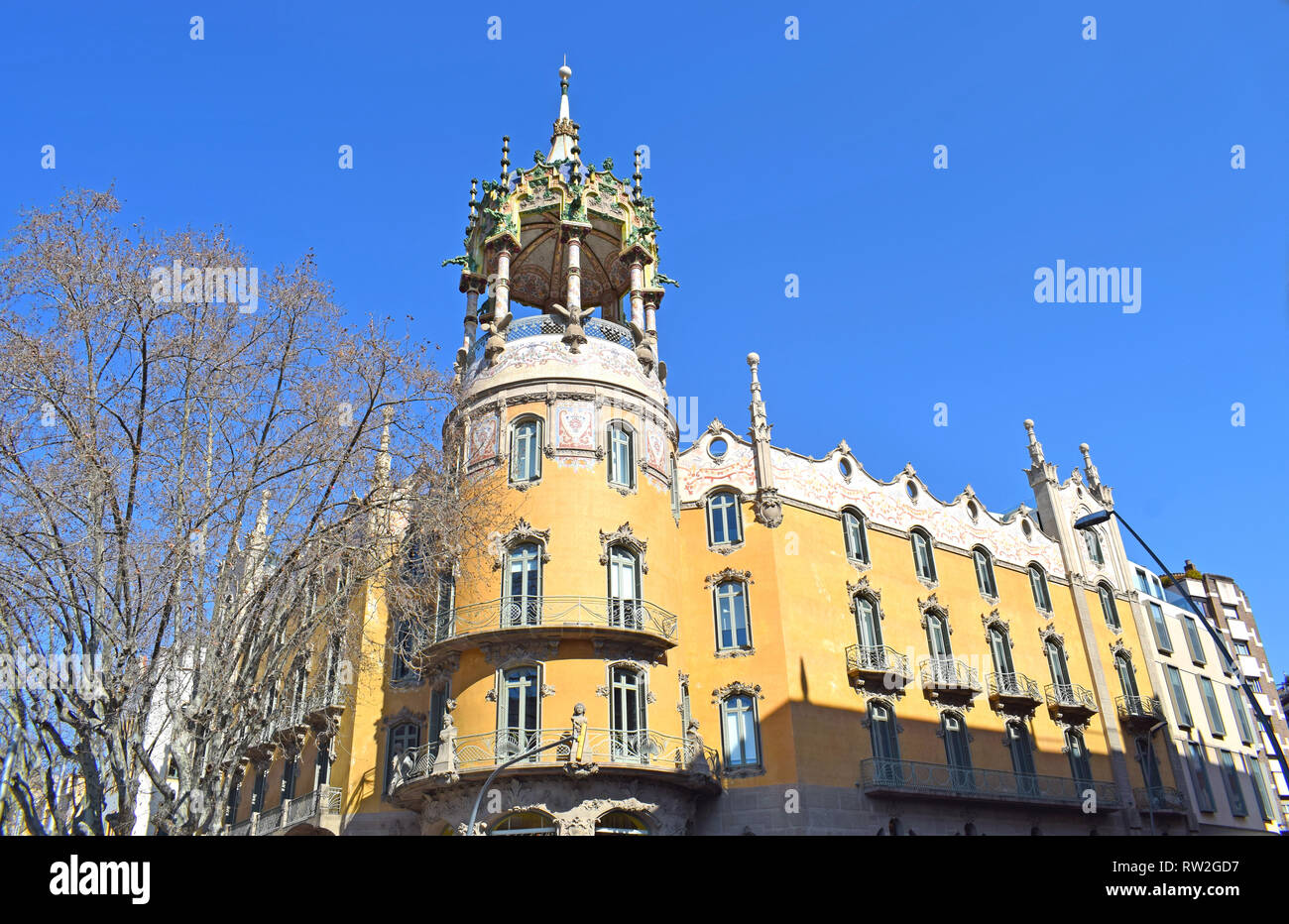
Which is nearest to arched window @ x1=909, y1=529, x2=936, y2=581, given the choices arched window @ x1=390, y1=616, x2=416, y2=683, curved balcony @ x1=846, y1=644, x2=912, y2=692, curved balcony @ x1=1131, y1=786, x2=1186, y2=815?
curved balcony @ x1=846, y1=644, x2=912, y2=692

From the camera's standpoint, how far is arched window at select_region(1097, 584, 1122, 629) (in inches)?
1625

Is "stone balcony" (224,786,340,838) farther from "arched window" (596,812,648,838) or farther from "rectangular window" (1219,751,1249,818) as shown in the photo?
"rectangular window" (1219,751,1249,818)

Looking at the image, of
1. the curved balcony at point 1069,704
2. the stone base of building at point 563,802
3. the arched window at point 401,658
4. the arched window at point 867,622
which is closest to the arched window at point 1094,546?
the curved balcony at point 1069,704

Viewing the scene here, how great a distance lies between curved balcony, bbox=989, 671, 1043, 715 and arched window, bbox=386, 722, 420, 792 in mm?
20036

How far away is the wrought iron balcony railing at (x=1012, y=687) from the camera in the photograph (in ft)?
112

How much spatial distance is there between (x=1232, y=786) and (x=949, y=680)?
18877 millimetres

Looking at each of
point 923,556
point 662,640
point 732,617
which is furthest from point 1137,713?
point 662,640

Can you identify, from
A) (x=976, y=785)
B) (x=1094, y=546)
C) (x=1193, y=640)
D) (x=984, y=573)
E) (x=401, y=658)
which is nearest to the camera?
(x=401, y=658)

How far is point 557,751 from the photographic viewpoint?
2450 centimetres

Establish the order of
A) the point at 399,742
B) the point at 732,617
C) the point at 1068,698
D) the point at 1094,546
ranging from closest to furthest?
the point at 399,742, the point at 732,617, the point at 1068,698, the point at 1094,546

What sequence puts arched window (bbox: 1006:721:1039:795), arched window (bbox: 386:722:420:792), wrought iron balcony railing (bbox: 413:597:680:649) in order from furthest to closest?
1. arched window (bbox: 1006:721:1039:795)
2. arched window (bbox: 386:722:420:792)
3. wrought iron balcony railing (bbox: 413:597:680:649)

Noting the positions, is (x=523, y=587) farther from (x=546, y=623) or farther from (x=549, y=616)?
(x=546, y=623)
